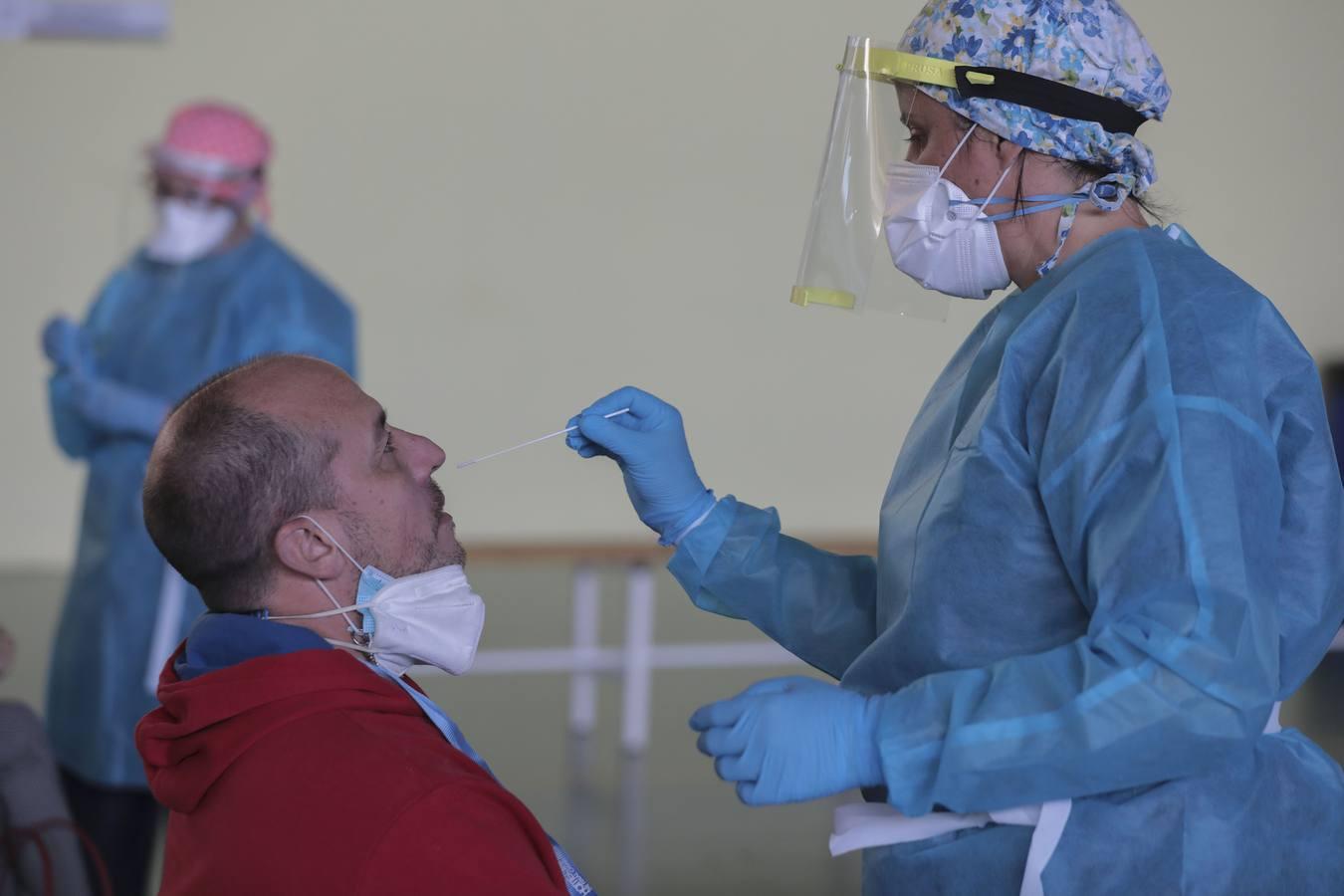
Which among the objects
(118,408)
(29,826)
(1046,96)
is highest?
(1046,96)

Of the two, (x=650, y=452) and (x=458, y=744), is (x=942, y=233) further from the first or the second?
(x=458, y=744)

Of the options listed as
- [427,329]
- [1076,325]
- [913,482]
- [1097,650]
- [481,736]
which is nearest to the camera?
[1097,650]

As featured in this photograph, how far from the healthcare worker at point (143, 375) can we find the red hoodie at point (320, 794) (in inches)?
73.3

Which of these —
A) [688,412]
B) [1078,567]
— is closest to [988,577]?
[1078,567]

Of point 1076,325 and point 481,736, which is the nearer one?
point 1076,325

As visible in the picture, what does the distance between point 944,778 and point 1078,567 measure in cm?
23

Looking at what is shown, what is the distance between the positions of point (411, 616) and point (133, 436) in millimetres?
2053

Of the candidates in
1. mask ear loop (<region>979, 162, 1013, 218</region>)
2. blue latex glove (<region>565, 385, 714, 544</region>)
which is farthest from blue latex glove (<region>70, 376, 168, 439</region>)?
mask ear loop (<region>979, 162, 1013, 218</region>)

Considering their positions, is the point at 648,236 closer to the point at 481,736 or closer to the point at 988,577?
the point at 481,736

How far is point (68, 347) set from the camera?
10.8 ft

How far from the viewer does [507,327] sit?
22.1 ft

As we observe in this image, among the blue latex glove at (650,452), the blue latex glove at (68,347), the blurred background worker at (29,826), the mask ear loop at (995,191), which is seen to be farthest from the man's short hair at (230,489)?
the blue latex glove at (68,347)

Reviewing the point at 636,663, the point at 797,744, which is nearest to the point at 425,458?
the point at 797,744

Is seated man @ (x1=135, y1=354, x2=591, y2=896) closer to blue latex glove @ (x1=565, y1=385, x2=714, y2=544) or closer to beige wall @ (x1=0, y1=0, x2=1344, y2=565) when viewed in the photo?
blue latex glove @ (x1=565, y1=385, x2=714, y2=544)
